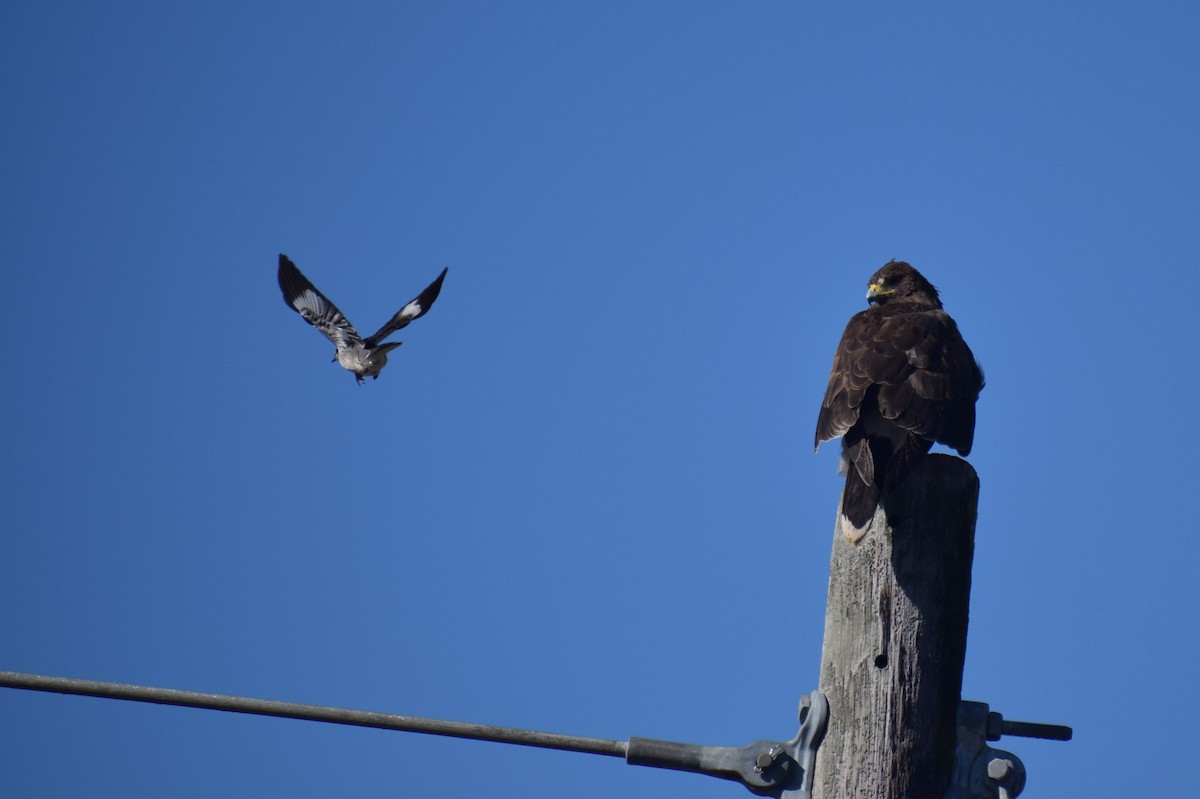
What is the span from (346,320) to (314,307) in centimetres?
41

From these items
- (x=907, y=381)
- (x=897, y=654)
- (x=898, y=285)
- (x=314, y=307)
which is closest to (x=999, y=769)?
(x=897, y=654)

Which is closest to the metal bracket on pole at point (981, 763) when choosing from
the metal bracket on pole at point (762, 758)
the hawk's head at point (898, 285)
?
the metal bracket on pole at point (762, 758)

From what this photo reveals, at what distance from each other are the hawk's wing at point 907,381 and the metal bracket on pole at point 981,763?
1.40 metres

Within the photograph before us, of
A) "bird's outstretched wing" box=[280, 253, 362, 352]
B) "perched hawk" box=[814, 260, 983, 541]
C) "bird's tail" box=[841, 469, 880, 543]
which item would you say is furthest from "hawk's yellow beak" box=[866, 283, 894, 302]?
A: "bird's tail" box=[841, 469, 880, 543]

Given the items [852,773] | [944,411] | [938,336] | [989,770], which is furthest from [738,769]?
[938,336]

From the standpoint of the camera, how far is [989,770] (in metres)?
4.50

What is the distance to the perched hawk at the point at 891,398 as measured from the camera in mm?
4988

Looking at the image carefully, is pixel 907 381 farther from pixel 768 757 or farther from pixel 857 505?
pixel 768 757

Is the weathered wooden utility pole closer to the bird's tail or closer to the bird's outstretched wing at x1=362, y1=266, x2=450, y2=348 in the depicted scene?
the bird's tail

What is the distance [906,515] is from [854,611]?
40 centimetres

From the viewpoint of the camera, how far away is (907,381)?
6117mm

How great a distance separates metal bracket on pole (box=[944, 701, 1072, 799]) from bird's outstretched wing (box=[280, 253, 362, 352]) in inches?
249

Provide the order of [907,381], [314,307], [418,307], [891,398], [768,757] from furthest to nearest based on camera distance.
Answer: [314,307] < [418,307] < [907,381] < [891,398] < [768,757]

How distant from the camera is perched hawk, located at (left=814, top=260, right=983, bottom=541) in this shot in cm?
499
